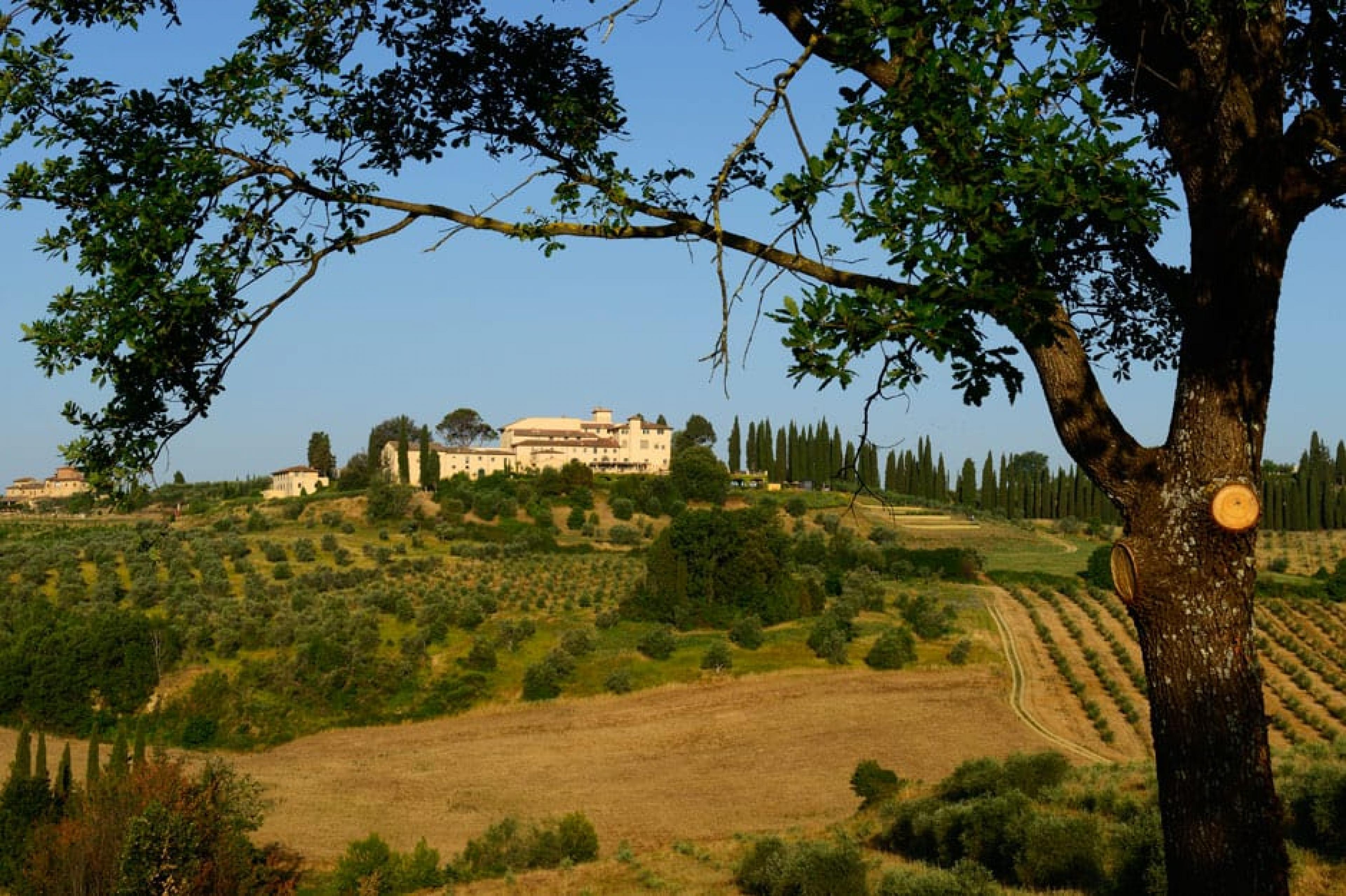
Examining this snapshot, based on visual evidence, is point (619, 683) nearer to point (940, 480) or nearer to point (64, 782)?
point (64, 782)

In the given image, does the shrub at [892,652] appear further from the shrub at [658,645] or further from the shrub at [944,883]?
the shrub at [944,883]

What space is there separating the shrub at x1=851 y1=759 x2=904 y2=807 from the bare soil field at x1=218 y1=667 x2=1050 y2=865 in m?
0.97

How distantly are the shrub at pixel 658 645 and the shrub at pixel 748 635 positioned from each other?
9.80 feet

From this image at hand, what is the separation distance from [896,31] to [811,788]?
31.2 m

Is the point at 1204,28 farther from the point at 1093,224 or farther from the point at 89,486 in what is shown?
the point at 89,486

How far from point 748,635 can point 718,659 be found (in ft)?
12.0

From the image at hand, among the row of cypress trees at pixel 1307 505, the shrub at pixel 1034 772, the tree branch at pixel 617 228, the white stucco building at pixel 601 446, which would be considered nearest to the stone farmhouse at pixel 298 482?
the white stucco building at pixel 601 446

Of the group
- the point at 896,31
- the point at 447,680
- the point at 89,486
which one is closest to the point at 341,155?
the point at 89,486

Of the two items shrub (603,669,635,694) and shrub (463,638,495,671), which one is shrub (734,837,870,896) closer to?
shrub (603,669,635,694)

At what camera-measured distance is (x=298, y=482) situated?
397ft

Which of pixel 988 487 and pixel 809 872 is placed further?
pixel 988 487

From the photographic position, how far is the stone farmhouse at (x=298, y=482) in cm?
11950

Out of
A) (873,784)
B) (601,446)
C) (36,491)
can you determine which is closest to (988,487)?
(601,446)

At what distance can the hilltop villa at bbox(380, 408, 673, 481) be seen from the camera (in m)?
118
